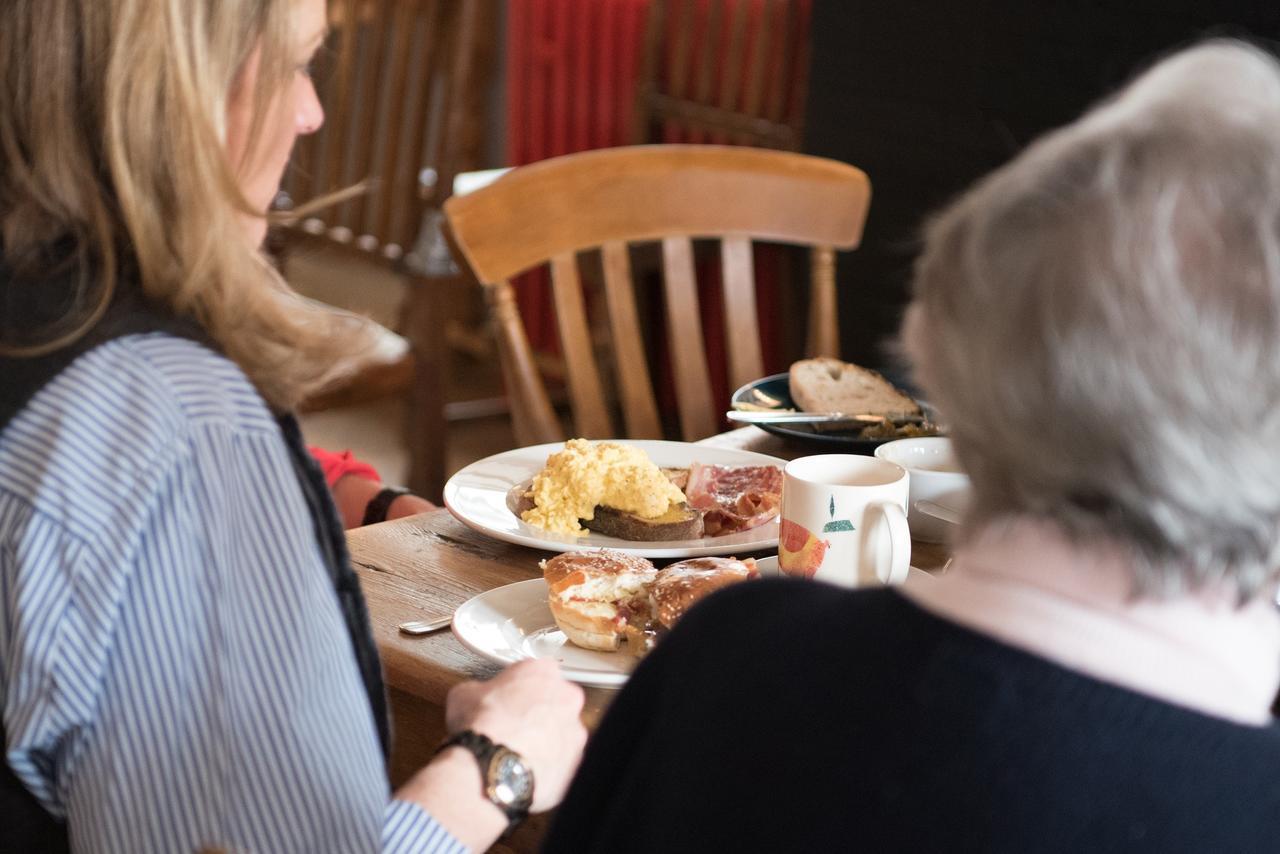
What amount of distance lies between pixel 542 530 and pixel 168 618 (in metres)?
0.53

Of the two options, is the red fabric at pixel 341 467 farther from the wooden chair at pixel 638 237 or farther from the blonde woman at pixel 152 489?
the blonde woman at pixel 152 489

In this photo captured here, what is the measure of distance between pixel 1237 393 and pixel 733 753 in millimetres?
262

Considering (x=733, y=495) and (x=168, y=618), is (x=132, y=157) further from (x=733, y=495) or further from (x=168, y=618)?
(x=733, y=495)

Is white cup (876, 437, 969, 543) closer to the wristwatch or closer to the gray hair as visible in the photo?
the wristwatch

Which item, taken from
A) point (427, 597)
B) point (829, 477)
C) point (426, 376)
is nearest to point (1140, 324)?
point (829, 477)

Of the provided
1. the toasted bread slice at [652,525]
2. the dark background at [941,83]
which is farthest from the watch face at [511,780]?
the dark background at [941,83]

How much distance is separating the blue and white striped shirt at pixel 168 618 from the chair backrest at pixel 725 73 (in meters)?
2.61

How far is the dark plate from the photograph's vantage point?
60.2 inches

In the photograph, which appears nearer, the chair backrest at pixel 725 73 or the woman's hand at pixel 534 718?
the woman's hand at pixel 534 718

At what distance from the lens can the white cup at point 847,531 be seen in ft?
3.71

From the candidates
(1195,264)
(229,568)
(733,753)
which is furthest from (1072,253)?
(229,568)

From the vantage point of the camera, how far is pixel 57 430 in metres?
0.81

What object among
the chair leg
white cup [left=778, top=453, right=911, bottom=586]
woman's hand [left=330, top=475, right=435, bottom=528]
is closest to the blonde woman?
white cup [left=778, top=453, right=911, bottom=586]

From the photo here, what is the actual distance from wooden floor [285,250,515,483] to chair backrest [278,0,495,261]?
0.07 m
